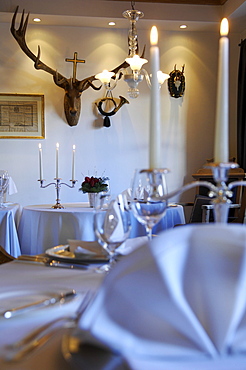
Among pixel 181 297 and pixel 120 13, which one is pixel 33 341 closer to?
pixel 181 297

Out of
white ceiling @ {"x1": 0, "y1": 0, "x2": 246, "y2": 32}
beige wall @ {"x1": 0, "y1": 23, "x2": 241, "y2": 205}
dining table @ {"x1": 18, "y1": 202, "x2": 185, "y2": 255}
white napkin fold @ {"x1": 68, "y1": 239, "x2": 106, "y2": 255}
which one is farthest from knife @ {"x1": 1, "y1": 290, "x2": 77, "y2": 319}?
white ceiling @ {"x1": 0, "y1": 0, "x2": 246, "y2": 32}

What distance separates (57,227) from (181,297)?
2536 mm

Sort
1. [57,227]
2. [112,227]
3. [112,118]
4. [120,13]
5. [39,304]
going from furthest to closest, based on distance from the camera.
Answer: [112,118]
[120,13]
[57,227]
[112,227]
[39,304]

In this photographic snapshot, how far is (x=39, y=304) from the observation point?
65cm

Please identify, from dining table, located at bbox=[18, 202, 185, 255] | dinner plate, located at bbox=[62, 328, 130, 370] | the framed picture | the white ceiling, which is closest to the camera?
dinner plate, located at bbox=[62, 328, 130, 370]

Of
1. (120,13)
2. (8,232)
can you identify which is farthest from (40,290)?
(120,13)

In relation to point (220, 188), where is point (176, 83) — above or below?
above

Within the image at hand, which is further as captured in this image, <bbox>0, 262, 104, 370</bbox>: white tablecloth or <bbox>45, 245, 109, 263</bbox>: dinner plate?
<bbox>45, 245, 109, 263</bbox>: dinner plate

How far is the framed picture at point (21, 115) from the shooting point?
199 inches

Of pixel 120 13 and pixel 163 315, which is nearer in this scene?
pixel 163 315

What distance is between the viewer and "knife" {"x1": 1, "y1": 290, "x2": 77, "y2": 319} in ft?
2.03

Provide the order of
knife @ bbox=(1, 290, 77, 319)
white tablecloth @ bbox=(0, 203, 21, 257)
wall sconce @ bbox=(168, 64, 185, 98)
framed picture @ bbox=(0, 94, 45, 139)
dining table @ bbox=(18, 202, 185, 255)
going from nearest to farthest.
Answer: knife @ bbox=(1, 290, 77, 319) → dining table @ bbox=(18, 202, 185, 255) → white tablecloth @ bbox=(0, 203, 21, 257) → framed picture @ bbox=(0, 94, 45, 139) → wall sconce @ bbox=(168, 64, 185, 98)

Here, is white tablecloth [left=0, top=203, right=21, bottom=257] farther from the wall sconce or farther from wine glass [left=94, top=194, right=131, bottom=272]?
the wall sconce

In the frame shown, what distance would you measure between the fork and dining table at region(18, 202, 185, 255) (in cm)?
232
